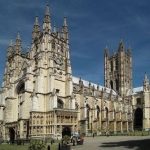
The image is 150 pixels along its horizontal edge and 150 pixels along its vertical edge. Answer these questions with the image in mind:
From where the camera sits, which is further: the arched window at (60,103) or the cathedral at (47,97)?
the arched window at (60,103)

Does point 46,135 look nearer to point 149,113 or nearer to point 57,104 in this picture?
point 57,104

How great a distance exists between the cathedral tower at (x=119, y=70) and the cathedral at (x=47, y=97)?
2722 centimetres

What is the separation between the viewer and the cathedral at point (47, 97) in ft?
218

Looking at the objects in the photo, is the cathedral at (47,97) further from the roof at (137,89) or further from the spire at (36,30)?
the roof at (137,89)

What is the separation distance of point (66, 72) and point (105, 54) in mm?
60669

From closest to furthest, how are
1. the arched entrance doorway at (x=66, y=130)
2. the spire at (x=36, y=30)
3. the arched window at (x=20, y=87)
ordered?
the arched entrance doorway at (x=66, y=130) → the arched window at (x=20, y=87) → the spire at (x=36, y=30)

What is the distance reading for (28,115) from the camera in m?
68.8

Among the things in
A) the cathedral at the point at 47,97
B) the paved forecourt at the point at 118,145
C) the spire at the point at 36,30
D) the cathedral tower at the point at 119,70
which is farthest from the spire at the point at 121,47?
the paved forecourt at the point at 118,145

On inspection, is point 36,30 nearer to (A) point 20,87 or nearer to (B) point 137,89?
(A) point 20,87

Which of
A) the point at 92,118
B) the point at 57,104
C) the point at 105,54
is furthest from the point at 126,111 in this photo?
the point at 57,104

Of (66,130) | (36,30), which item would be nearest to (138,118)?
(66,130)

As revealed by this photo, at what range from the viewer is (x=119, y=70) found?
414 feet

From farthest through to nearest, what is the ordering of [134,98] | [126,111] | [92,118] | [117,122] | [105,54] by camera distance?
1. [105,54]
2. [134,98]
3. [126,111]
4. [117,122]
5. [92,118]

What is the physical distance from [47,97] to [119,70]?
63.1m
